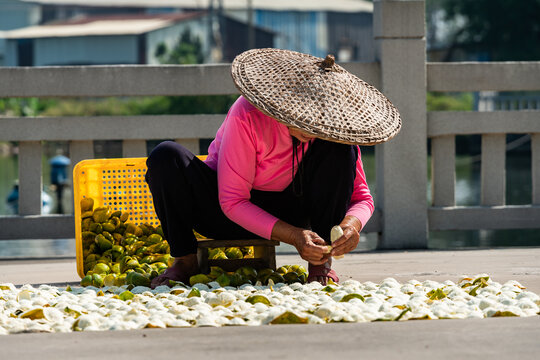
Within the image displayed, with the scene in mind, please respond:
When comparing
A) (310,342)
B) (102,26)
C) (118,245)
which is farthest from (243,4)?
(310,342)

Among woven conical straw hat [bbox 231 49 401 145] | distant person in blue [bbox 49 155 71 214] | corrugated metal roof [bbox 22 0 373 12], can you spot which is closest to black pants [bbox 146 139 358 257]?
woven conical straw hat [bbox 231 49 401 145]

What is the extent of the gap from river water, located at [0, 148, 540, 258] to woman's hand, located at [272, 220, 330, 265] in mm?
1792

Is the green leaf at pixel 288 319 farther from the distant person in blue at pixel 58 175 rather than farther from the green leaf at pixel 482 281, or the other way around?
the distant person in blue at pixel 58 175

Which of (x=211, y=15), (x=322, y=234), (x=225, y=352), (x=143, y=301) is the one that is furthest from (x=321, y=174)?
(x=211, y=15)

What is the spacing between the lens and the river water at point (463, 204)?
8.24 meters

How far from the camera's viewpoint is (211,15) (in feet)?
117

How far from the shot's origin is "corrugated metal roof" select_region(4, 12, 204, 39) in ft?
126

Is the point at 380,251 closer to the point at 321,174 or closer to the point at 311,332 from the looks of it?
the point at 321,174

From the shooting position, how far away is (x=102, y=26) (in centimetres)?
4053

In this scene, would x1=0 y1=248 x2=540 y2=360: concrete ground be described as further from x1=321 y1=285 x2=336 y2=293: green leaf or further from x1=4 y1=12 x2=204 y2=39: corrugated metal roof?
x1=4 y1=12 x2=204 y2=39: corrugated metal roof

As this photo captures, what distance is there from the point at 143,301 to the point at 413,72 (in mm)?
2261

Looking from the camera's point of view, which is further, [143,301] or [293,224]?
[293,224]

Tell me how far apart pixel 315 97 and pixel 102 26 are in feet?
129

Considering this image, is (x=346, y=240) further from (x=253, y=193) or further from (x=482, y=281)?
(x=482, y=281)
